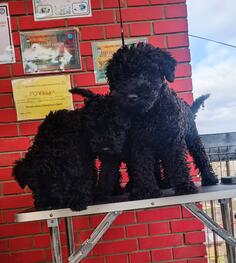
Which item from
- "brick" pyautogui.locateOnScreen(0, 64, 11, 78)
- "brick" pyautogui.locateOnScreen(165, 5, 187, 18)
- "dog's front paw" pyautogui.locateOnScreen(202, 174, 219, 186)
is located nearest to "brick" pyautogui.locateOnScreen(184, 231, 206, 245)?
"dog's front paw" pyautogui.locateOnScreen(202, 174, 219, 186)

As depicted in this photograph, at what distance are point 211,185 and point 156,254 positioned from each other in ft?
2.30

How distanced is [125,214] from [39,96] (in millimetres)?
767

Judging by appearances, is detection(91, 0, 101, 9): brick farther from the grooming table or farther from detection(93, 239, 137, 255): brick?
detection(93, 239, 137, 255): brick

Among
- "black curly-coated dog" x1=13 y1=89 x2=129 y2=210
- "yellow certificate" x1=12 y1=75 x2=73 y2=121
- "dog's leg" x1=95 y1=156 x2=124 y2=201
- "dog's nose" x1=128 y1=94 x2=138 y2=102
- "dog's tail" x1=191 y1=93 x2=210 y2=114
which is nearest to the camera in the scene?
"dog's nose" x1=128 y1=94 x2=138 y2=102

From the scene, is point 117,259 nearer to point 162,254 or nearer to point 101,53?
point 162,254

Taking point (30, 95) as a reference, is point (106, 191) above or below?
below

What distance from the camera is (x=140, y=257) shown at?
200 cm

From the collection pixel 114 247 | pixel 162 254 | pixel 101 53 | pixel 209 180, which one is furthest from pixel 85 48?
pixel 162 254

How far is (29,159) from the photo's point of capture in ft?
4.14

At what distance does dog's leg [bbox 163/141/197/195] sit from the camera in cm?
125

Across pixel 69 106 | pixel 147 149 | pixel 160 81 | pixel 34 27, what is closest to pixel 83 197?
pixel 147 149

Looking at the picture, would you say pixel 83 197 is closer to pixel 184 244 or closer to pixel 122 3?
pixel 184 244

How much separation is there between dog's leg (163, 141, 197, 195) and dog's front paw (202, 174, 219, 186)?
261 mm

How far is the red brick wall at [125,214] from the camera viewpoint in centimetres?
193
